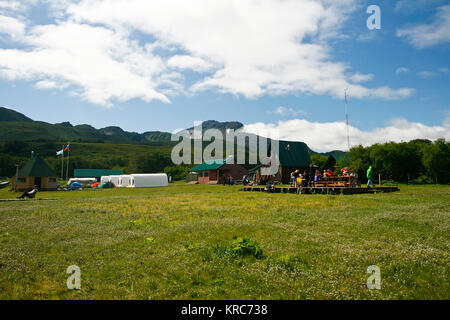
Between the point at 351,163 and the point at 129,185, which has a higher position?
the point at 351,163

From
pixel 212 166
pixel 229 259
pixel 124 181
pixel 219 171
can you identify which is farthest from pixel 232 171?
pixel 229 259

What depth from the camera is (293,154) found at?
226ft

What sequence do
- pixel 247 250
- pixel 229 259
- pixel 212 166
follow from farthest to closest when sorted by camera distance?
1. pixel 212 166
2. pixel 247 250
3. pixel 229 259

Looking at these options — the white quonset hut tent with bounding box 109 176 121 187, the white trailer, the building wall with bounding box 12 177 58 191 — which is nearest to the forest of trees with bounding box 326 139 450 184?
the white trailer

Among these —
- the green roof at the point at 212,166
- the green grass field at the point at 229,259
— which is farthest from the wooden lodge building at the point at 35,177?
the green grass field at the point at 229,259

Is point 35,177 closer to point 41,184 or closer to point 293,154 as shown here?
point 41,184

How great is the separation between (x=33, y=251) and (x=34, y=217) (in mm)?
8866

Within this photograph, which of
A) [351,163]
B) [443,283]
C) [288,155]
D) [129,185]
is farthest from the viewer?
[351,163]

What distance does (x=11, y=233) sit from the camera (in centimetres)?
1241

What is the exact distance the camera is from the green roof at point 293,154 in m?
66.4

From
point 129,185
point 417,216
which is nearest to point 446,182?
point 417,216

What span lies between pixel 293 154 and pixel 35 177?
56.9 metres

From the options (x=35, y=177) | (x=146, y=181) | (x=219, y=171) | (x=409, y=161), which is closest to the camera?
(x=35, y=177)

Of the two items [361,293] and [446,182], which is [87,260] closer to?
[361,293]
